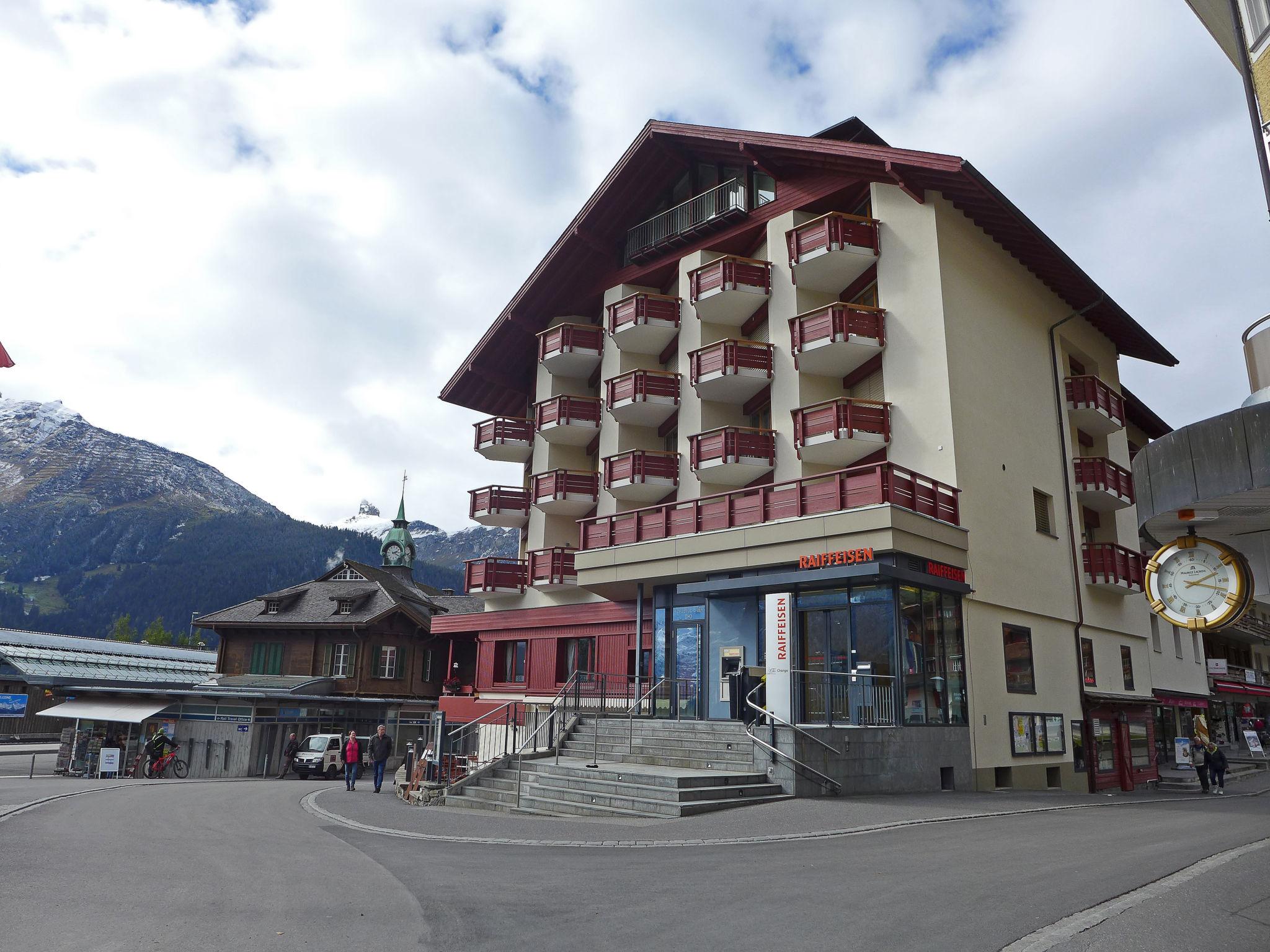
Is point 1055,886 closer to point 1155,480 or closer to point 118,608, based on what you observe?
point 1155,480

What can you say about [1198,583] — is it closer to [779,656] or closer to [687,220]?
[779,656]

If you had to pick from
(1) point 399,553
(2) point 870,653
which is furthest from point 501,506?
(1) point 399,553

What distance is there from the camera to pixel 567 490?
31.4 meters

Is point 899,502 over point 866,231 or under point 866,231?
under

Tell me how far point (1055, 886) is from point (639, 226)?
2639cm

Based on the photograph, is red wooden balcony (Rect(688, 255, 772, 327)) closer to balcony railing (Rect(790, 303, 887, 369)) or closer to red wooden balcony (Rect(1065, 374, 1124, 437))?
balcony railing (Rect(790, 303, 887, 369))

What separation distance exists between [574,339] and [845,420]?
1204cm

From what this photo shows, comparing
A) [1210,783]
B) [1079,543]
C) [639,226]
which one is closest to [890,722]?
[1079,543]

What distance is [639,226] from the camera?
31.8m

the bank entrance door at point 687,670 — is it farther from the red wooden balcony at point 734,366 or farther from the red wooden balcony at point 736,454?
the red wooden balcony at point 734,366

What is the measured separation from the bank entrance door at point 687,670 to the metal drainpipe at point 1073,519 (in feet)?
36.1

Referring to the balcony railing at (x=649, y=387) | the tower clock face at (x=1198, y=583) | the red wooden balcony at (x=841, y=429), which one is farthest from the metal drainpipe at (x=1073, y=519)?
the tower clock face at (x=1198, y=583)

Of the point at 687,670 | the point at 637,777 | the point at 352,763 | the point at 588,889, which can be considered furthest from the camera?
the point at 687,670

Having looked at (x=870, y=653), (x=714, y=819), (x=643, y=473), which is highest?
(x=643, y=473)
